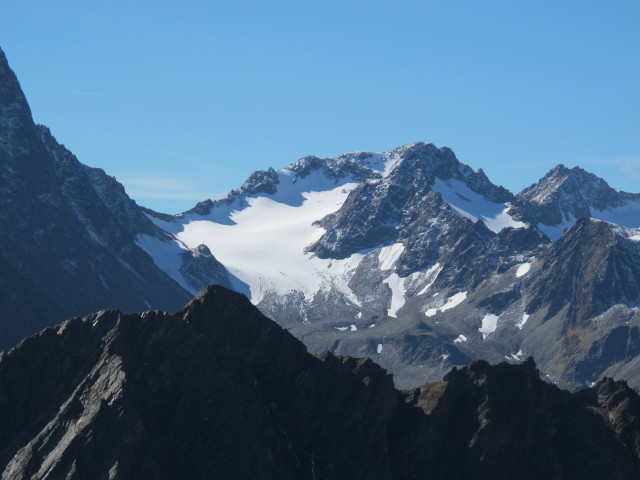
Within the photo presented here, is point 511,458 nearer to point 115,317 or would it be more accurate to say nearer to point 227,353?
point 227,353

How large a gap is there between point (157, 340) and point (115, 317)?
5.46 m

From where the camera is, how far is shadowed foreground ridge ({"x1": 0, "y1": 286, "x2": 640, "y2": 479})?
13662 cm

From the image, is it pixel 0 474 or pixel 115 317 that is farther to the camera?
pixel 115 317

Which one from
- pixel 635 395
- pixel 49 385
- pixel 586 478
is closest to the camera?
pixel 49 385

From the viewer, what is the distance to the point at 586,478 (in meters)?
155

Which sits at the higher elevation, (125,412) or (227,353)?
(227,353)

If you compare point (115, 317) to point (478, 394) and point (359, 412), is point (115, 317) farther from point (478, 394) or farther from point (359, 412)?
point (478, 394)

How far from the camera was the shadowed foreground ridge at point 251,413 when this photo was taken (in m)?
137

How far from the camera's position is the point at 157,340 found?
14725 centimetres

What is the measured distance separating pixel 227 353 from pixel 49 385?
20972 mm

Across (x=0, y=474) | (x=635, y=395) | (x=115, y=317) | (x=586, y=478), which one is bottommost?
(x=0, y=474)

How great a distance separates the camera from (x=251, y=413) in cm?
14538


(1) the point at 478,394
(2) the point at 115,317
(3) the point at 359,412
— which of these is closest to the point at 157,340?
(2) the point at 115,317

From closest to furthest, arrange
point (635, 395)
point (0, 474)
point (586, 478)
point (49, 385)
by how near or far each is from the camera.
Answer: point (0, 474), point (49, 385), point (586, 478), point (635, 395)
